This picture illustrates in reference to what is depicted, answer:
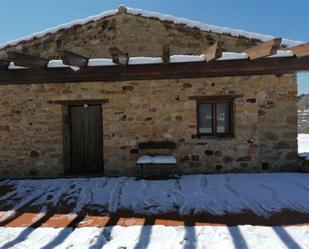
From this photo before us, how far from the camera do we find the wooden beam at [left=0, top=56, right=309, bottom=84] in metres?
4.65

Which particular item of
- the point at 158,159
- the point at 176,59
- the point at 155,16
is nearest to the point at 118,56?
the point at 176,59

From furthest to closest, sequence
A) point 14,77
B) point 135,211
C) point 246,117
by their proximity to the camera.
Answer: point 246,117
point 14,77
point 135,211

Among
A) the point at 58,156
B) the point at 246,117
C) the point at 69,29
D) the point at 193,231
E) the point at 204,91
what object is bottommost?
the point at 193,231

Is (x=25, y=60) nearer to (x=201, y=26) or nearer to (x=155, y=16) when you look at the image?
(x=155, y=16)

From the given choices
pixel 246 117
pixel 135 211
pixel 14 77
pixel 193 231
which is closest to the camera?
pixel 193 231

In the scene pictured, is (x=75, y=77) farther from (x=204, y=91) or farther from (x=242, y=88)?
(x=242, y=88)

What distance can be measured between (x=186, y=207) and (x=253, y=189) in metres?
1.68

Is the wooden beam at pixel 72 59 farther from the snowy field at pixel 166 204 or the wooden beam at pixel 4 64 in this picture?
the snowy field at pixel 166 204

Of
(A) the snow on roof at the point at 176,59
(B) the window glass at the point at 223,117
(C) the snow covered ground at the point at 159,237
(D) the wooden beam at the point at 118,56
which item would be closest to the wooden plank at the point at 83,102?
(A) the snow on roof at the point at 176,59

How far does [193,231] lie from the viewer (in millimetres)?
3777

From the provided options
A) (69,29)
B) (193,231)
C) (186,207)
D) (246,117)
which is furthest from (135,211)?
(69,29)

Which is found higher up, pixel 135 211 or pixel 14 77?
pixel 14 77

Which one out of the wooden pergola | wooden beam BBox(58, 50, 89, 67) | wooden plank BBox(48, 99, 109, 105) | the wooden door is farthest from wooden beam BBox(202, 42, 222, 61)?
the wooden door

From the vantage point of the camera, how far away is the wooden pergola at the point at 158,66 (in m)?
4.24
